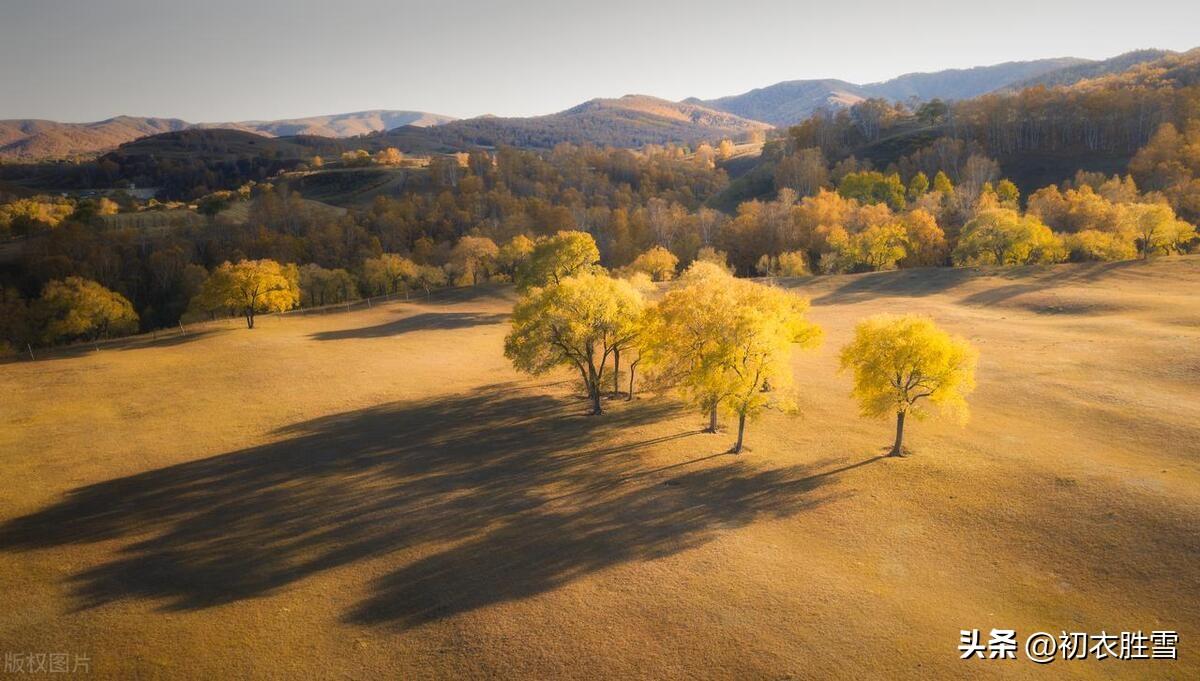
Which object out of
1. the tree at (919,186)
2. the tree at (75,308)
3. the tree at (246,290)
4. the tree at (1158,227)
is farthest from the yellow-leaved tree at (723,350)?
the tree at (919,186)

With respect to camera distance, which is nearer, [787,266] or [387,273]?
[787,266]

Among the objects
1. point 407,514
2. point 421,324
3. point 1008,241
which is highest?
point 1008,241

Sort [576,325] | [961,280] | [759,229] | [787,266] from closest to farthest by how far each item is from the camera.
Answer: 1. [576,325]
2. [961,280]
3. [787,266]
4. [759,229]

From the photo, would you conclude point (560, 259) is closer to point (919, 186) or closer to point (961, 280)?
point (961, 280)

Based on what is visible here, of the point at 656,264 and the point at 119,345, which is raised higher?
the point at 656,264

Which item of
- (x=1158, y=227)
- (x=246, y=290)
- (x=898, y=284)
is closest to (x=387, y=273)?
(x=246, y=290)

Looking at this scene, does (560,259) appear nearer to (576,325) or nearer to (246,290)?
(576,325)

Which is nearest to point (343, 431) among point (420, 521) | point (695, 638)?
point (420, 521)

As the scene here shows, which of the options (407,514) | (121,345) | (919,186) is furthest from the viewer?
(919,186)
